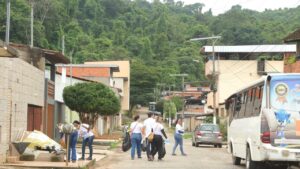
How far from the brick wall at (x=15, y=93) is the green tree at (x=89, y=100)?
14031 mm

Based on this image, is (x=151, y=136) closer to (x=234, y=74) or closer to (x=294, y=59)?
(x=294, y=59)

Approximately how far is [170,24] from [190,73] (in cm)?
969

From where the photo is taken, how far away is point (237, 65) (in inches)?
2429

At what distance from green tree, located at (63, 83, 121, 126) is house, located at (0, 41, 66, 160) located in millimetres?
9224

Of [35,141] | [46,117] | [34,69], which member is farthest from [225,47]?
[35,141]

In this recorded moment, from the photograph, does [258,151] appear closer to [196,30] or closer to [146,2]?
[196,30]

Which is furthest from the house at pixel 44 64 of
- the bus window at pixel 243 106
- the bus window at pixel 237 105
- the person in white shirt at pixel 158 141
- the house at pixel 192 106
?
the house at pixel 192 106

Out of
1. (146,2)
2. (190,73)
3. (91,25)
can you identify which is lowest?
(190,73)

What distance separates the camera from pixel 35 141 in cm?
2127

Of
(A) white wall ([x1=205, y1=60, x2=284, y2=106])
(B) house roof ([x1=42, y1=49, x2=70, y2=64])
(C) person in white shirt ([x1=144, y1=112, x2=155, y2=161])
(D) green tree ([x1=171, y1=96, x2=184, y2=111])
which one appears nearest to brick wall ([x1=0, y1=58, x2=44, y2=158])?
(B) house roof ([x1=42, y1=49, x2=70, y2=64])

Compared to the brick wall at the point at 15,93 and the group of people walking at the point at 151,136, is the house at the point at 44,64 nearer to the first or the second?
the brick wall at the point at 15,93

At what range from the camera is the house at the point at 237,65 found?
6106 cm

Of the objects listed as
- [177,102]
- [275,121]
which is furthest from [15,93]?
[177,102]

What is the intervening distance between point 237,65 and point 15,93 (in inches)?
1701
